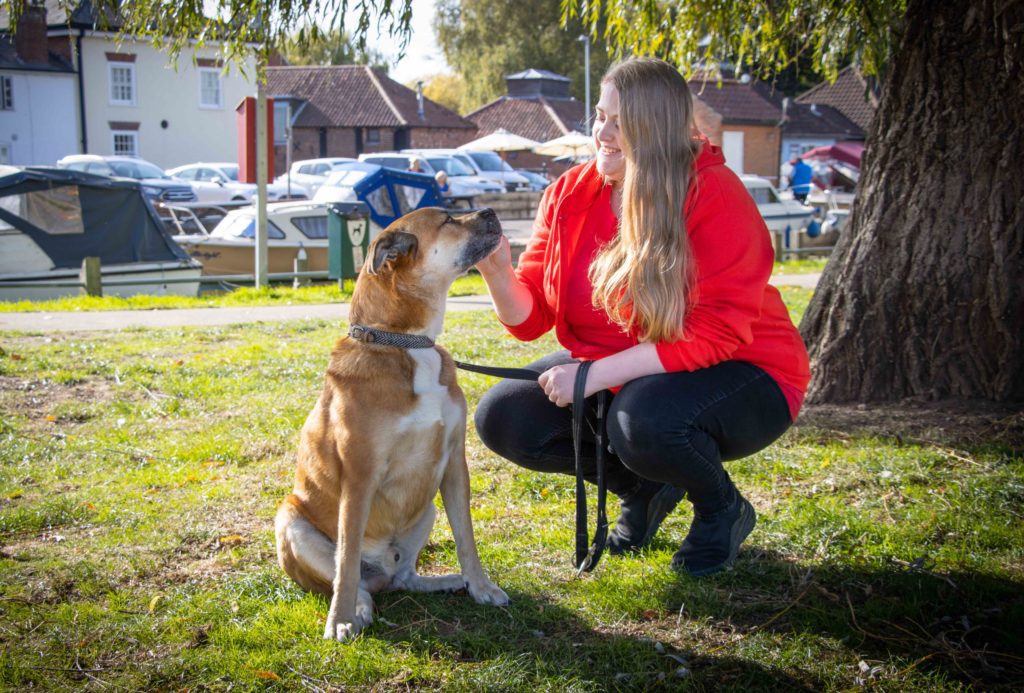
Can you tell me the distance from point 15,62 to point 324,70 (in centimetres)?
1591

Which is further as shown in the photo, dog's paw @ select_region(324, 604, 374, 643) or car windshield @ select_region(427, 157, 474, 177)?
car windshield @ select_region(427, 157, 474, 177)

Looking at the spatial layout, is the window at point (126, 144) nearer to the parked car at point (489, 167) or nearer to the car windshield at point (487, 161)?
the parked car at point (489, 167)

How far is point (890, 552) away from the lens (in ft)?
11.8

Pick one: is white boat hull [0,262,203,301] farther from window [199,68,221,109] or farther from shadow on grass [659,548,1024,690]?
window [199,68,221,109]

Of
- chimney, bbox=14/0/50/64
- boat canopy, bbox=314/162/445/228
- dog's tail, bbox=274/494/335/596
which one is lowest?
dog's tail, bbox=274/494/335/596

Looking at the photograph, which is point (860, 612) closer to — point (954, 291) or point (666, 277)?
point (666, 277)

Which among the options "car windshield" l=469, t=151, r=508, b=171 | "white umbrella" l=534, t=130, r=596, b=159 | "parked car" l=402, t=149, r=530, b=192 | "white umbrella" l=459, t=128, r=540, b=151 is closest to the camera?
"parked car" l=402, t=149, r=530, b=192

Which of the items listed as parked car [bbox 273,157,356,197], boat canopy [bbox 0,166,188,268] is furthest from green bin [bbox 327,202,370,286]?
parked car [bbox 273,157,356,197]

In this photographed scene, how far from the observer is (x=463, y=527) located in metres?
3.49

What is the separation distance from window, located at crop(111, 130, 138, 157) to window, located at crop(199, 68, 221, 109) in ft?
10.3

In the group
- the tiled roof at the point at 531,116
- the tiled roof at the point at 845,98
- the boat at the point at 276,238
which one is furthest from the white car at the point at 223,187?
the tiled roof at the point at 845,98

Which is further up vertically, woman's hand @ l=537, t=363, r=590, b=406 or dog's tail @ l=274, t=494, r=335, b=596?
woman's hand @ l=537, t=363, r=590, b=406

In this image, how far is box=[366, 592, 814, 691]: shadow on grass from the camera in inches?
110

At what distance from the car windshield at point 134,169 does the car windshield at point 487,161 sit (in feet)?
35.9
